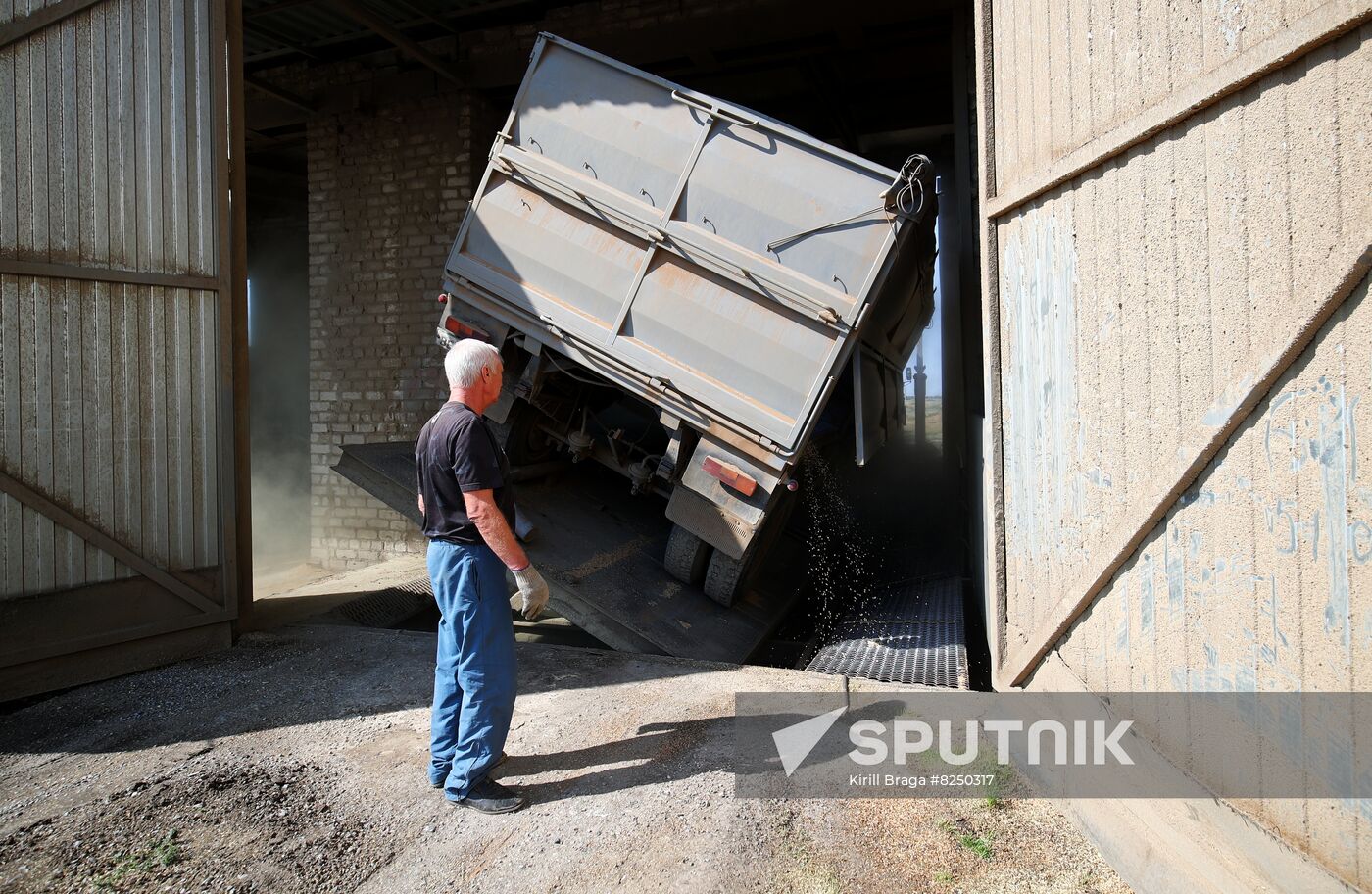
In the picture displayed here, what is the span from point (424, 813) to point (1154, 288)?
3068mm

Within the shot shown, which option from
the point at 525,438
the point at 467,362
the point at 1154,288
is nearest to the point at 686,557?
the point at 525,438

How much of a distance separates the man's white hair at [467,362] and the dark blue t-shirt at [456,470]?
11 centimetres

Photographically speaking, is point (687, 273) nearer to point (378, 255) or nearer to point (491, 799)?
point (491, 799)

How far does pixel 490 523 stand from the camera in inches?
118

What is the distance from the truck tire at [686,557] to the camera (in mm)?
5477

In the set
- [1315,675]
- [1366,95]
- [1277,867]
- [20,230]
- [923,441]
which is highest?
[1366,95]

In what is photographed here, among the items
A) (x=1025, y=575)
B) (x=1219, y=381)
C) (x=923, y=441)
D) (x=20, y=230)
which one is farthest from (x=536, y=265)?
(x=923, y=441)

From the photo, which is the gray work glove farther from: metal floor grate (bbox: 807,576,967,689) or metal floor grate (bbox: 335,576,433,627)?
metal floor grate (bbox: 335,576,433,627)

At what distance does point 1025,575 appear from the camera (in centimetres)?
346

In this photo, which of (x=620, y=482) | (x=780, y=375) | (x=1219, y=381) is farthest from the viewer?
(x=620, y=482)

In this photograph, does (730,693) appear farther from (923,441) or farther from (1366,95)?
(923,441)

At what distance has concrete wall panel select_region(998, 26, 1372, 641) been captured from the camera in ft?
6.13

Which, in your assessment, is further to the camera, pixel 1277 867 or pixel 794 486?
pixel 794 486

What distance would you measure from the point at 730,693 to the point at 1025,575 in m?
1.55
